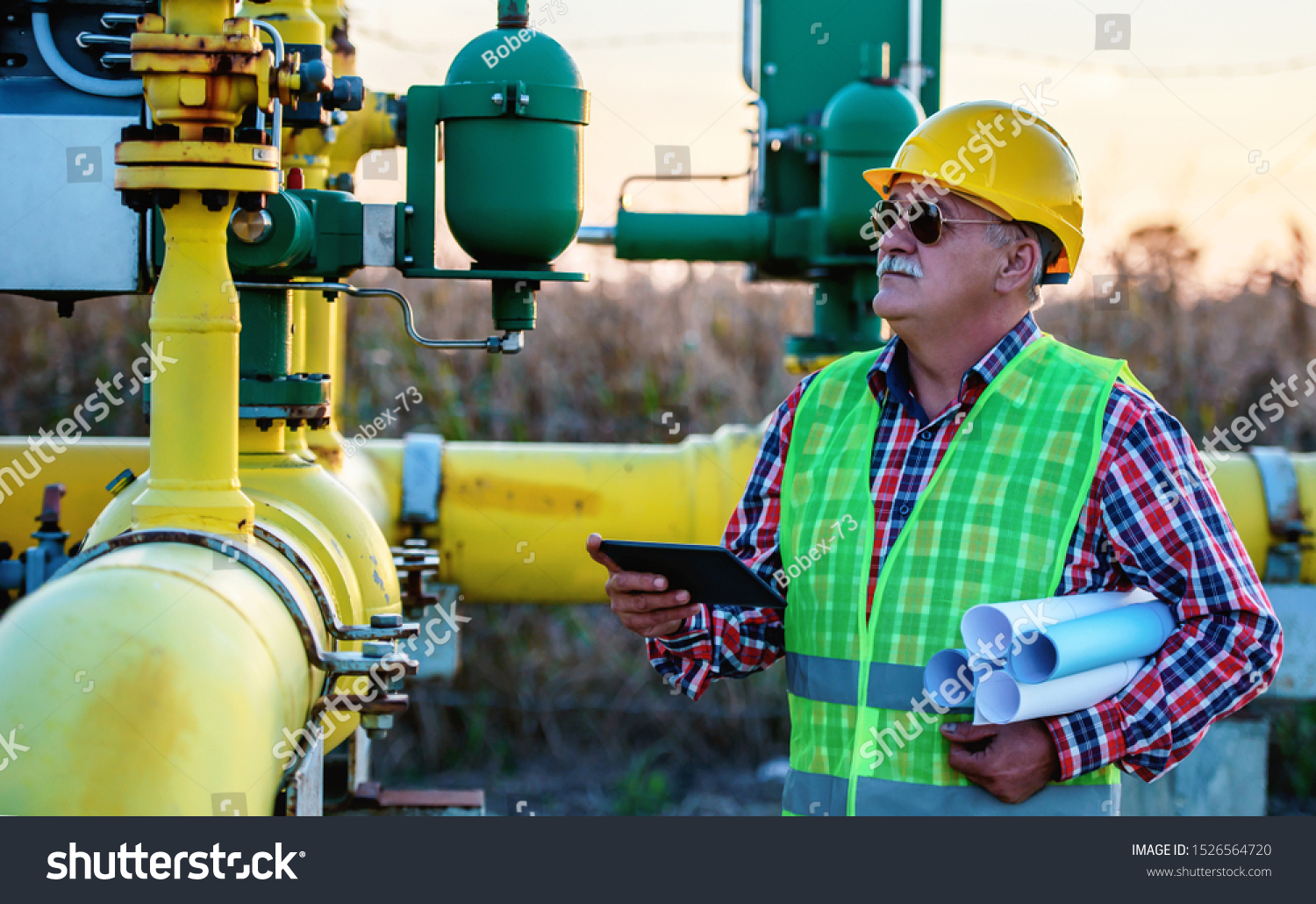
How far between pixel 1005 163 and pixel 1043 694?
73 centimetres

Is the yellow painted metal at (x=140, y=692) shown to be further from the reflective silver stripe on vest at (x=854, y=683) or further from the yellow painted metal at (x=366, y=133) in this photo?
the yellow painted metal at (x=366, y=133)

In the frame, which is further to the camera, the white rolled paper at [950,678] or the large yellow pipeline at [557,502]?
the large yellow pipeline at [557,502]

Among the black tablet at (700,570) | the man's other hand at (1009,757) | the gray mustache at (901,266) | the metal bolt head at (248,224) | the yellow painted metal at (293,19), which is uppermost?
the yellow painted metal at (293,19)

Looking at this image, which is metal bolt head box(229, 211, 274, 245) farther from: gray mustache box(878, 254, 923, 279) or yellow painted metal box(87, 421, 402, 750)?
gray mustache box(878, 254, 923, 279)

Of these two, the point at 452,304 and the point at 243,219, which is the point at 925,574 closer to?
the point at 243,219

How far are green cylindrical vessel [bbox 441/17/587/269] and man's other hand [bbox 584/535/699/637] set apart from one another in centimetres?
87

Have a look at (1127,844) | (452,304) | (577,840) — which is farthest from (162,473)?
(452,304)

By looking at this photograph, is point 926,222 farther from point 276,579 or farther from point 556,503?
point 556,503

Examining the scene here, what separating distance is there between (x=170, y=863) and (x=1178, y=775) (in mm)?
3291

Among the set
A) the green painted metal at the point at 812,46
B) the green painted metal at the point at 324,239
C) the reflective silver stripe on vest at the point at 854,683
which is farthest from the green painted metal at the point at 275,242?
the green painted metal at the point at 812,46

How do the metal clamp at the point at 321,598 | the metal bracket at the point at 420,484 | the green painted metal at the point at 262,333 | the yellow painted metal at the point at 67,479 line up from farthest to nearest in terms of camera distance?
the metal bracket at the point at 420,484 < the yellow painted metal at the point at 67,479 < the green painted metal at the point at 262,333 < the metal clamp at the point at 321,598

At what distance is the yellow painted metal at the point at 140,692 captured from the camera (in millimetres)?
1495
